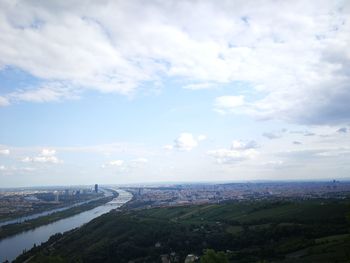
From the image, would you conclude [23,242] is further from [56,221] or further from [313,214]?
[313,214]

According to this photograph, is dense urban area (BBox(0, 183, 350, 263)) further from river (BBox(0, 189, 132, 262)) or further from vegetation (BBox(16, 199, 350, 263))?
river (BBox(0, 189, 132, 262))

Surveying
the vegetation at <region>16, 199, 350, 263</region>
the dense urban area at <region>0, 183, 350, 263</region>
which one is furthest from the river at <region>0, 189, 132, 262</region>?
the vegetation at <region>16, 199, 350, 263</region>

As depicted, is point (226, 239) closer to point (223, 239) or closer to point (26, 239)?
point (223, 239)

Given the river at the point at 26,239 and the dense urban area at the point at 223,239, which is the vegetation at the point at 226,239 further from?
the river at the point at 26,239

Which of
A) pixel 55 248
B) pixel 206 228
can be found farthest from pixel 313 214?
pixel 55 248

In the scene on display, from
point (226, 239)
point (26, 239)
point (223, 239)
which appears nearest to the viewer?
point (226, 239)

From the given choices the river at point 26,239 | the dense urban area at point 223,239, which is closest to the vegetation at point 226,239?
the dense urban area at point 223,239

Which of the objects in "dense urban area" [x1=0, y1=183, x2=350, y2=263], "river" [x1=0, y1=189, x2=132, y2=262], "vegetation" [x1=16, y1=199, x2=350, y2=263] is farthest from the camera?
"river" [x1=0, y1=189, x2=132, y2=262]

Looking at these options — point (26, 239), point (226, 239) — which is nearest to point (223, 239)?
point (226, 239)
